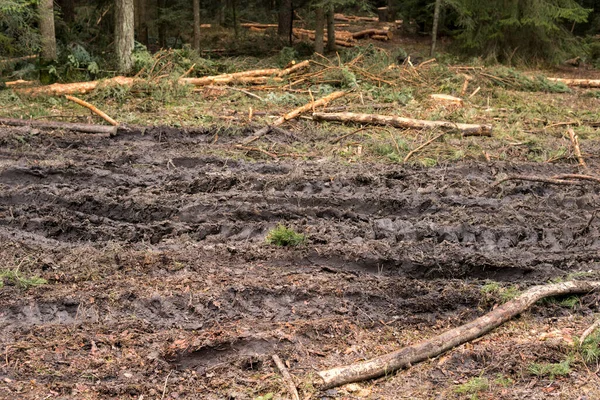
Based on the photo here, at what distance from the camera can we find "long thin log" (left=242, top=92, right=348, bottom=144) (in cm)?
1142

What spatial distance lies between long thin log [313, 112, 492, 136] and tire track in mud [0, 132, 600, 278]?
6.22ft

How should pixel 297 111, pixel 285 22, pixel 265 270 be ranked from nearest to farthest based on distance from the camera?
pixel 265 270 → pixel 297 111 → pixel 285 22

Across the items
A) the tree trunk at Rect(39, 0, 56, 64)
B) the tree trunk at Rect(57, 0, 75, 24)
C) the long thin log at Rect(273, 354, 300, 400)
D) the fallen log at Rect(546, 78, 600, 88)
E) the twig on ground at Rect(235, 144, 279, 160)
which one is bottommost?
the long thin log at Rect(273, 354, 300, 400)

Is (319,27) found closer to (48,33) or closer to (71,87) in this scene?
(48,33)

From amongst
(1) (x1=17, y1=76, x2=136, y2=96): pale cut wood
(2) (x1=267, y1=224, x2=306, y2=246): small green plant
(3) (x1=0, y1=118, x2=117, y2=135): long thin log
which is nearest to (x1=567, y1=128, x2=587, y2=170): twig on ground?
(2) (x1=267, y1=224, x2=306, y2=246): small green plant

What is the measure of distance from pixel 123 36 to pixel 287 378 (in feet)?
40.4

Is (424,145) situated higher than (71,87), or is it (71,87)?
(71,87)

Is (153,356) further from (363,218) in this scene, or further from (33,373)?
(363,218)

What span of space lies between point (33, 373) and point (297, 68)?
41.3ft

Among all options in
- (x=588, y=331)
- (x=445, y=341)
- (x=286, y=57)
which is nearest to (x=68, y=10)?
(x=286, y=57)

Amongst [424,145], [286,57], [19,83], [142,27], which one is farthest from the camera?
[142,27]

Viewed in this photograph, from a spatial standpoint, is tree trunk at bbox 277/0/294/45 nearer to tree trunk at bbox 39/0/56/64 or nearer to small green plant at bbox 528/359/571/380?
tree trunk at bbox 39/0/56/64

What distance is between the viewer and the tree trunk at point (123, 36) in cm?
1517

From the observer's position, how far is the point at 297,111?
1265 cm
